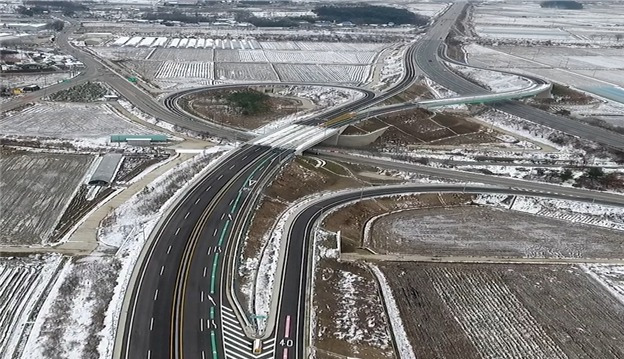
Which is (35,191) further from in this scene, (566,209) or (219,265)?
(566,209)

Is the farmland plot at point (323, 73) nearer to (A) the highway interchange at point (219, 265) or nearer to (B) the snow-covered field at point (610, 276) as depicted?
(A) the highway interchange at point (219, 265)

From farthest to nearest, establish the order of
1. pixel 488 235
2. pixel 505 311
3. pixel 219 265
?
pixel 488 235, pixel 219 265, pixel 505 311

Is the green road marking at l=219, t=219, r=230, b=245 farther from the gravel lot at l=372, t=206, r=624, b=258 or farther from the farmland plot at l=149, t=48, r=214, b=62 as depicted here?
the farmland plot at l=149, t=48, r=214, b=62

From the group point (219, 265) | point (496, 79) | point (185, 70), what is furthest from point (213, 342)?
point (496, 79)

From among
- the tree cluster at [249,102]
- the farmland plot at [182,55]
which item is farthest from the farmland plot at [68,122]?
the farmland plot at [182,55]

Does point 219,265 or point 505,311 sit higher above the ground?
point 219,265

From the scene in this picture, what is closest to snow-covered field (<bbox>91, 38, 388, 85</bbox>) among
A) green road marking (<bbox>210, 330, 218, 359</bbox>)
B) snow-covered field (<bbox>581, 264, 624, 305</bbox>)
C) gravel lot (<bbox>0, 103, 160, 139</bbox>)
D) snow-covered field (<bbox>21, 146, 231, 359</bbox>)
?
gravel lot (<bbox>0, 103, 160, 139</bbox>)
